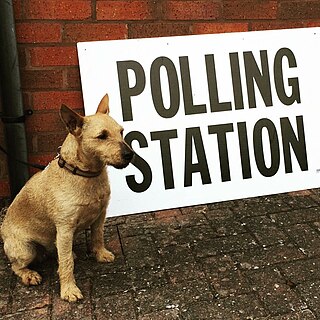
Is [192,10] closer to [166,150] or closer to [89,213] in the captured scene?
[166,150]

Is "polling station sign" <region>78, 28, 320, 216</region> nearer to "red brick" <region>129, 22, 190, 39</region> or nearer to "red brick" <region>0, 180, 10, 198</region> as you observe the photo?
"red brick" <region>129, 22, 190, 39</region>

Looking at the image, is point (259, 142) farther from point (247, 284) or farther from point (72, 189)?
point (72, 189)

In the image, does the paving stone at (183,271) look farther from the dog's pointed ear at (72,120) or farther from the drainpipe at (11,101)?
the drainpipe at (11,101)

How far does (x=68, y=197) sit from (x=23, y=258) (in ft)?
1.72

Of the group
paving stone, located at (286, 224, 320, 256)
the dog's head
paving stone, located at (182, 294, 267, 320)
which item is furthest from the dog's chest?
paving stone, located at (286, 224, 320, 256)

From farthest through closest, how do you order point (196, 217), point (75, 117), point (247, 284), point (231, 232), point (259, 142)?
point (259, 142)
point (196, 217)
point (231, 232)
point (247, 284)
point (75, 117)

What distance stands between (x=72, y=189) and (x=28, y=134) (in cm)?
125

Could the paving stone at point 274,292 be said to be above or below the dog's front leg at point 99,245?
below

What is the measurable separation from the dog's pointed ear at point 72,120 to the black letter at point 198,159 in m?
1.34

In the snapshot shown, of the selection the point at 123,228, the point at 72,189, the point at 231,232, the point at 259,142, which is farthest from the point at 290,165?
the point at 72,189

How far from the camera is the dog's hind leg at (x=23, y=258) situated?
8.63ft

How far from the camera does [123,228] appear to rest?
11.0ft

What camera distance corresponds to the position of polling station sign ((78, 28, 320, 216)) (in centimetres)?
344

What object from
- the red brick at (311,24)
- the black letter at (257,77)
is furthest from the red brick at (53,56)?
the red brick at (311,24)
